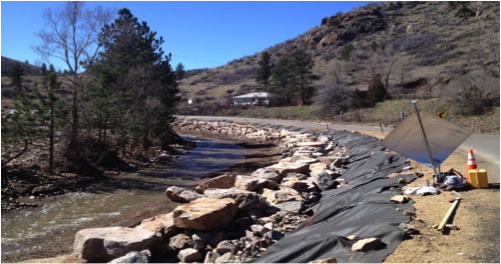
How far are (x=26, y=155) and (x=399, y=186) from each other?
14076 millimetres

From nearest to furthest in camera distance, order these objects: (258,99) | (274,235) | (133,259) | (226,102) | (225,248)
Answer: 1. (133,259)
2. (225,248)
3. (274,235)
4. (258,99)
5. (226,102)

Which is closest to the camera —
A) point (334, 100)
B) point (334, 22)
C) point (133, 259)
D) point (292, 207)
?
point (133, 259)

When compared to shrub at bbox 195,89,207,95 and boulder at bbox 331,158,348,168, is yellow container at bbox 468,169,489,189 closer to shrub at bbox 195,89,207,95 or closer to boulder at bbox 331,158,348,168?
boulder at bbox 331,158,348,168

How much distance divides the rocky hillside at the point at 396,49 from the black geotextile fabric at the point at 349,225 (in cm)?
2456

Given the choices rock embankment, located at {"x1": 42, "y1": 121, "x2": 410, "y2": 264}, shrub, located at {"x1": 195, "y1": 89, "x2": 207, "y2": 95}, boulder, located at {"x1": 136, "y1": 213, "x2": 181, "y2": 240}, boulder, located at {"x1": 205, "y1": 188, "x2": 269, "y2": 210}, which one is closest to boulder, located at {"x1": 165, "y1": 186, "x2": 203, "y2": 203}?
rock embankment, located at {"x1": 42, "y1": 121, "x2": 410, "y2": 264}

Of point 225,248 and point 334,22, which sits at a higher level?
point 334,22

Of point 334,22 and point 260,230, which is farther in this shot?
point 334,22

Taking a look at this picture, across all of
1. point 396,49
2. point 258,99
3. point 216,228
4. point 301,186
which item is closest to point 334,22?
point 396,49

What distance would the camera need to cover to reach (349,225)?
600cm

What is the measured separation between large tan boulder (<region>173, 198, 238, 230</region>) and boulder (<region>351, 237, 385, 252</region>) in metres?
3.36

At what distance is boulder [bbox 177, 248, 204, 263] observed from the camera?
650 centimetres

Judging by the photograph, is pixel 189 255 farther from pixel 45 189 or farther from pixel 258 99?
pixel 258 99

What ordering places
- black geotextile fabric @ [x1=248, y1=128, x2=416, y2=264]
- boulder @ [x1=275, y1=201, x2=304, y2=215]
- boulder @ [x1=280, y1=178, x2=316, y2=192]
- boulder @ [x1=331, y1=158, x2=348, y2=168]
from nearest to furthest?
black geotextile fabric @ [x1=248, y1=128, x2=416, y2=264], boulder @ [x1=275, y1=201, x2=304, y2=215], boulder @ [x1=280, y1=178, x2=316, y2=192], boulder @ [x1=331, y1=158, x2=348, y2=168]

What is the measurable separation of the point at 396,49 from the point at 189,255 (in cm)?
6230
